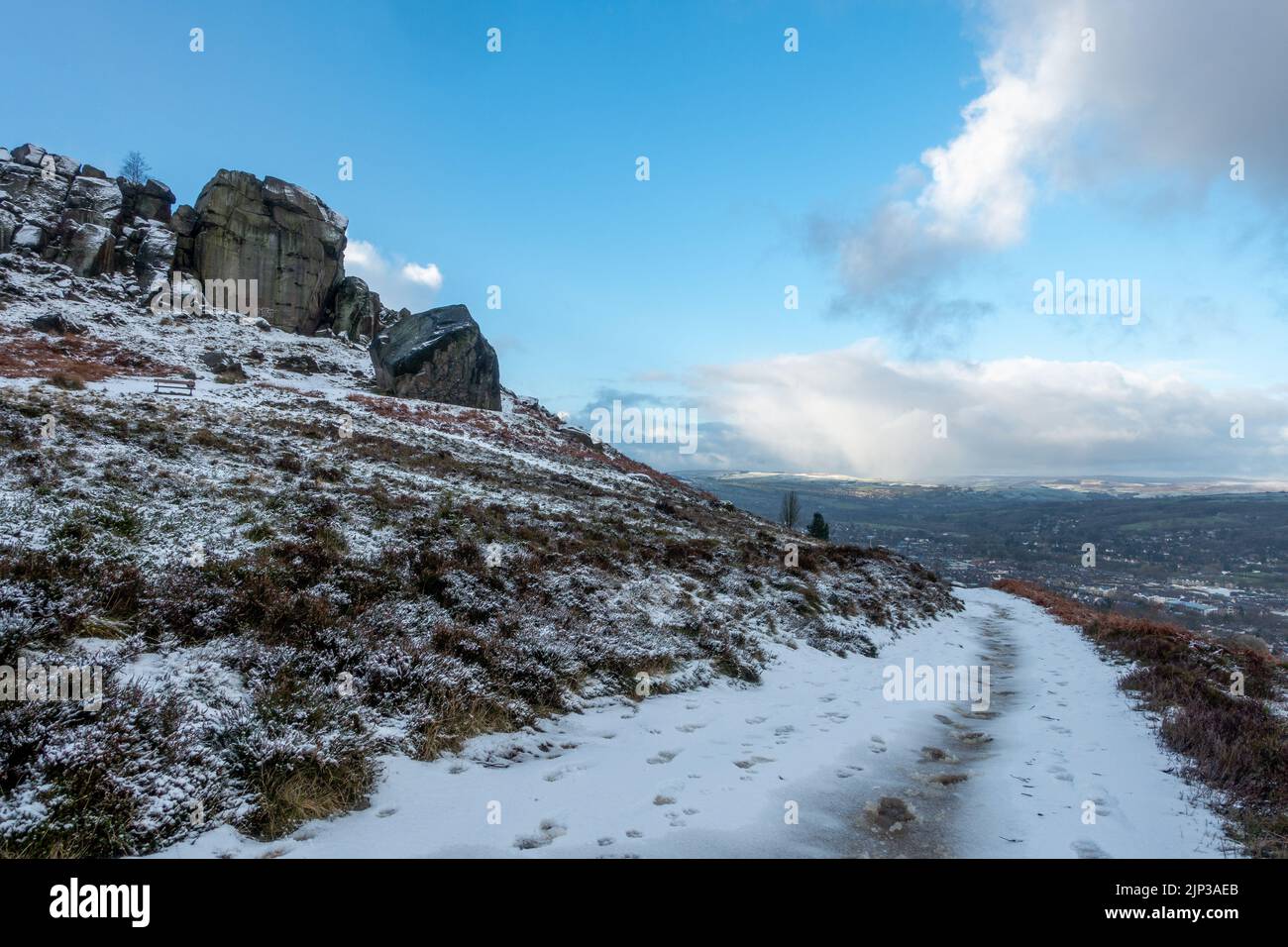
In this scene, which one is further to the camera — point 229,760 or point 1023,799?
point 1023,799

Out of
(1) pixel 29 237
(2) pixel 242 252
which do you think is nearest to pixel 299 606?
(1) pixel 29 237

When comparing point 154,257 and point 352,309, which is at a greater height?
point 154,257

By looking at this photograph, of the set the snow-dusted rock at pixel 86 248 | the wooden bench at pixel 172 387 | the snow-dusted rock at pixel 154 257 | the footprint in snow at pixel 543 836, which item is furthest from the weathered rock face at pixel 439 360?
the footprint in snow at pixel 543 836

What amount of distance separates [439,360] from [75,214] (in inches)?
1269

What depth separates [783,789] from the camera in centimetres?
540

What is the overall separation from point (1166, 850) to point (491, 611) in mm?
7982

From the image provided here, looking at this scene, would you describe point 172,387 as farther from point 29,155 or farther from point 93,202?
point 29,155

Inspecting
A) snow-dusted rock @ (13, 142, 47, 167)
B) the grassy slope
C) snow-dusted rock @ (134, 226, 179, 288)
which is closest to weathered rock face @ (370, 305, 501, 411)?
snow-dusted rock @ (134, 226, 179, 288)

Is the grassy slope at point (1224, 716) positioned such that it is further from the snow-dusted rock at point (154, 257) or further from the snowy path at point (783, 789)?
the snow-dusted rock at point (154, 257)

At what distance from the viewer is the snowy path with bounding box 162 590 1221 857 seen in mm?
4293

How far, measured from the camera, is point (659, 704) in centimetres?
799
